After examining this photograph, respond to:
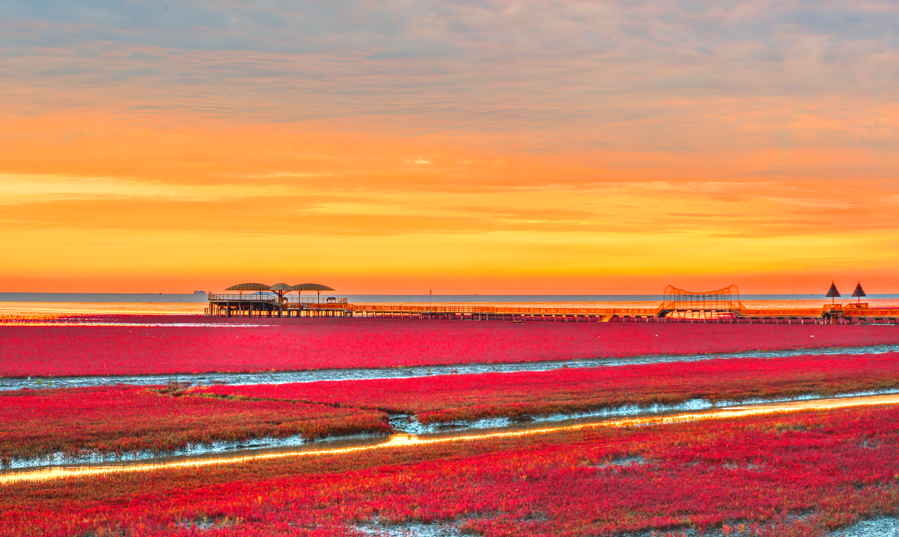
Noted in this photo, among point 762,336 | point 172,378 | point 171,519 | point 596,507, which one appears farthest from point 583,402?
point 762,336

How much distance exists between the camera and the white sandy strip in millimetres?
14609

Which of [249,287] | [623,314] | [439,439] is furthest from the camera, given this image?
[249,287]

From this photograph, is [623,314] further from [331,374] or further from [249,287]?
[331,374]

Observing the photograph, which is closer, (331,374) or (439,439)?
(439,439)

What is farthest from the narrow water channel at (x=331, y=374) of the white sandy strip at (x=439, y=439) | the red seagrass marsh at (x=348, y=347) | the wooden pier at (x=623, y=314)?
the wooden pier at (x=623, y=314)

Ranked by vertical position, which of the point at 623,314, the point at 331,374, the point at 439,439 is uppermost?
the point at 623,314

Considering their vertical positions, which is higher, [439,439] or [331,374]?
[439,439]

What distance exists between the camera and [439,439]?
18.4 metres

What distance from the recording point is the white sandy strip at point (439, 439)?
14.6 m

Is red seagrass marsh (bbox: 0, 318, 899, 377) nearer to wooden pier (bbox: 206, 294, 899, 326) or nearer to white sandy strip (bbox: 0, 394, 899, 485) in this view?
wooden pier (bbox: 206, 294, 899, 326)

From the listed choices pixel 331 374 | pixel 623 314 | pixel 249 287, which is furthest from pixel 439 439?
pixel 249 287

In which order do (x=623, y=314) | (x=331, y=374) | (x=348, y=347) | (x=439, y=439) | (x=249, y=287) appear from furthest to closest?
(x=249, y=287) → (x=623, y=314) → (x=348, y=347) → (x=331, y=374) → (x=439, y=439)

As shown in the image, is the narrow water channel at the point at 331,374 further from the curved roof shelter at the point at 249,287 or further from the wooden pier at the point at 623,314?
the curved roof shelter at the point at 249,287

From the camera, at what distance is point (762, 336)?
6041cm
